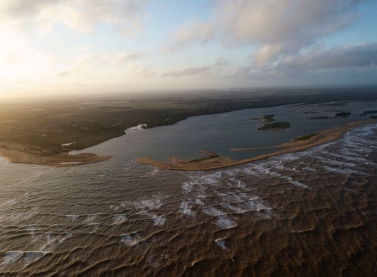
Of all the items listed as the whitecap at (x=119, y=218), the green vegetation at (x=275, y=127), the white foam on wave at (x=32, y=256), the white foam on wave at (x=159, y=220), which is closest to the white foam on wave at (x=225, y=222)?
the white foam on wave at (x=159, y=220)

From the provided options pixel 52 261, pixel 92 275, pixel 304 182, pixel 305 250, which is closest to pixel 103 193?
pixel 52 261

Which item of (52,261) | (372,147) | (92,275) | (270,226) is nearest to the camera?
(92,275)

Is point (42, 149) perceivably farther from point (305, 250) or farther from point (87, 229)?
point (305, 250)

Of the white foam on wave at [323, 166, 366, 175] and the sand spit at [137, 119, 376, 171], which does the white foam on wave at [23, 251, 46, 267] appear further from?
the white foam on wave at [323, 166, 366, 175]

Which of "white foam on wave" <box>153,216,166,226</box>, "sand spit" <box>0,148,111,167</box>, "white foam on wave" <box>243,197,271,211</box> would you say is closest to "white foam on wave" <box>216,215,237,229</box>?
"white foam on wave" <box>243,197,271,211</box>

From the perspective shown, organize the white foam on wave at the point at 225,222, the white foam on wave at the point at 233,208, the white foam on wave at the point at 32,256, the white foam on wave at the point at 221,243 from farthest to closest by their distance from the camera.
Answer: the white foam on wave at the point at 233,208 → the white foam on wave at the point at 225,222 → the white foam on wave at the point at 221,243 → the white foam on wave at the point at 32,256

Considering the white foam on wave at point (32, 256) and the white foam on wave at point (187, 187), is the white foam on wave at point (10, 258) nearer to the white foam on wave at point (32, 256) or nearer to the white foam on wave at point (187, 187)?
the white foam on wave at point (32, 256)
